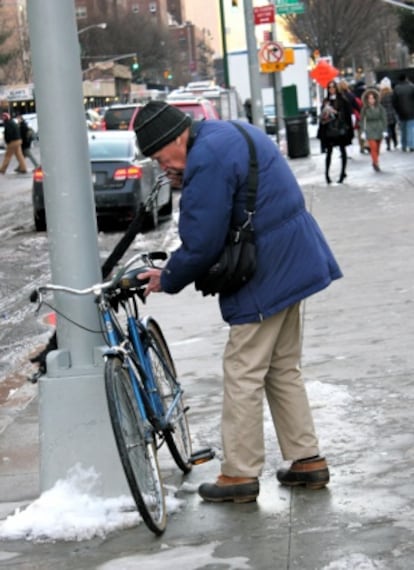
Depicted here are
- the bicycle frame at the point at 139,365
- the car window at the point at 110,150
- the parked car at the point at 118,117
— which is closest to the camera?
the bicycle frame at the point at 139,365

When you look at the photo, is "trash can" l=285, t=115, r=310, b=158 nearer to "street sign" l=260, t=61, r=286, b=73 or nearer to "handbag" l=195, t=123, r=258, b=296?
"street sign" l=260, t=61, r=286, b=73

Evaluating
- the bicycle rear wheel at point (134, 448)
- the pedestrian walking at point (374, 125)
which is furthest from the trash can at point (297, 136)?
the bicycle rear wheel at point (134, 448)

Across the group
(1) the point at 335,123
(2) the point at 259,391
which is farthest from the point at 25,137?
(2) the point at 259,391

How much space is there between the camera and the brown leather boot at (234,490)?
5570 millimetres

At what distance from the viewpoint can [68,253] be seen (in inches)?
223

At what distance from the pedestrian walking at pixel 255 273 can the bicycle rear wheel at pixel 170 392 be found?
336mm

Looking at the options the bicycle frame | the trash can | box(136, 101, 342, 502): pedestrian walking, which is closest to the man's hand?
box(136, 101, 342, 502): pedestrian walking

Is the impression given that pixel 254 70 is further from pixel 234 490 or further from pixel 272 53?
pixel 234 490

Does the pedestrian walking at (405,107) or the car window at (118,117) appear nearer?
the pedestrian walking at (405,107)

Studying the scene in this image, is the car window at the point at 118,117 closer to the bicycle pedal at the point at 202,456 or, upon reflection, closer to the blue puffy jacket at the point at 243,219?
the bicycle pedal at the point at 202,456

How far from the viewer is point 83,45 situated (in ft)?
450

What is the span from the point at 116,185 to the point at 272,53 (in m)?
13.8

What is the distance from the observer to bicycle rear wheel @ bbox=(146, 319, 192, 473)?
591 centimetres

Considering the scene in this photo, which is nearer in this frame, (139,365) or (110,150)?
(139,365)
